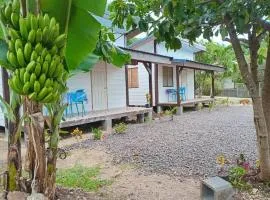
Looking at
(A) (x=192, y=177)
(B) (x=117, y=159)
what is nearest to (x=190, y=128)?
(B) (x=117, y=159)

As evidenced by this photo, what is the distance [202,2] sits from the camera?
438 cm

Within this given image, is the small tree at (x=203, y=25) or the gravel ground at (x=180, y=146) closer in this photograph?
the small tree at (x=203, y=25)

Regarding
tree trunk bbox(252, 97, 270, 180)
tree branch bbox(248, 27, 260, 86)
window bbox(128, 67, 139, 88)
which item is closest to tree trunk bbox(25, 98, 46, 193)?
tree trunk bbox(252, 97, 270, 180)

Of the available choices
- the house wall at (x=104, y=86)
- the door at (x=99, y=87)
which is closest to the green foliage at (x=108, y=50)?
the house wall at (x=104, y=86)

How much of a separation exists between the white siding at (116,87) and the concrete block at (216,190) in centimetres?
928

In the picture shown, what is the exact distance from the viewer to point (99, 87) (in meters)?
13.1

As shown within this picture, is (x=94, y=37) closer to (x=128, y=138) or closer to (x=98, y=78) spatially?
(x=128, y=138)

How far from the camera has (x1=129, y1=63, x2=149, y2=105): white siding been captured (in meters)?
17.9

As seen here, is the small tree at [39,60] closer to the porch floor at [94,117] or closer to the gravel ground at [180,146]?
the gravel ground at [180,146]

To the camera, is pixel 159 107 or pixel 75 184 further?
pixel 159 107

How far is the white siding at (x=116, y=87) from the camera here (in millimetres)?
13609

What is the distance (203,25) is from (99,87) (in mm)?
9044

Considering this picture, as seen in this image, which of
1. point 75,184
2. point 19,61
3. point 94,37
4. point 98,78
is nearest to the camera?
point 19,61

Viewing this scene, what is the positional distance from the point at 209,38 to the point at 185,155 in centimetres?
349
